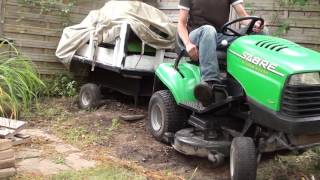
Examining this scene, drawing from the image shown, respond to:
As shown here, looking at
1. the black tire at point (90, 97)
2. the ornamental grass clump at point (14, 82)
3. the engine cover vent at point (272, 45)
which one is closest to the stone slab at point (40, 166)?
the ornamental grass clump at point (14, 82)

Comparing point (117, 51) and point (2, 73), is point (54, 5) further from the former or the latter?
point (2, 73)

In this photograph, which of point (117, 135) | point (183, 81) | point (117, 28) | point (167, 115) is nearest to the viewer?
point (183, 81)

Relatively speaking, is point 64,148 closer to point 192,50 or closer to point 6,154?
point 6,154

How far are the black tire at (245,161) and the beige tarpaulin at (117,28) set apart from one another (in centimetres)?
261

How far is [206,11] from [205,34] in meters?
0.57

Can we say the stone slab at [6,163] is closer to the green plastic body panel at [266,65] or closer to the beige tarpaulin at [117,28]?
the green plastic body panel at [266,65]

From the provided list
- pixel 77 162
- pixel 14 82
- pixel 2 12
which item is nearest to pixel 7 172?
pixel 77 162

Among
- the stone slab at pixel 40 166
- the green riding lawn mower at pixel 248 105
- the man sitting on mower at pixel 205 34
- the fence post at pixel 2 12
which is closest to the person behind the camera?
the green riding lawn mower at pixel 248 105

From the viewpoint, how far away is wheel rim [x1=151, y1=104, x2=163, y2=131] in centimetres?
518

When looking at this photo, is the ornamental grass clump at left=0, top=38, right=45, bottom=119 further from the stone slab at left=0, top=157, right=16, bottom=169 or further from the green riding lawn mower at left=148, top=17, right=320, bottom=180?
the green riding lawn mower at left=148, top=17, right=320, bottom=180

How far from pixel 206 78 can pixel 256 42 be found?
1.72ft

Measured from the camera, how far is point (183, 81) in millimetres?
4762

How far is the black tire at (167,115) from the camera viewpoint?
494 cm

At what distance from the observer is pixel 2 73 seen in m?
4.34
